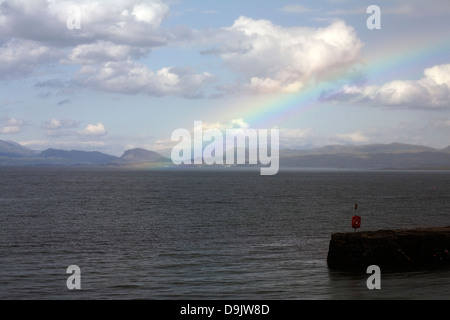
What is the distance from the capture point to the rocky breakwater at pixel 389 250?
45.0m

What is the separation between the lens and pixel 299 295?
117ft

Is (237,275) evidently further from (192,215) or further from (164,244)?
(192,215)

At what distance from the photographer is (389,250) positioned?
45.4 metres

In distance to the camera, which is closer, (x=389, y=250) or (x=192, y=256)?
(x=389, y=250)

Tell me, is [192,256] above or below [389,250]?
below

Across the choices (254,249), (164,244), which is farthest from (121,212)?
(254,249)

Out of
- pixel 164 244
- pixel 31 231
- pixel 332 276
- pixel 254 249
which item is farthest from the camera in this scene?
pixel 31 231

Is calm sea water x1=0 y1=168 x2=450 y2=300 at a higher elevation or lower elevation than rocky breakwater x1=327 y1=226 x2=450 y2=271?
lower

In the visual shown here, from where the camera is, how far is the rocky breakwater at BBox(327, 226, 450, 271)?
4503 cm
